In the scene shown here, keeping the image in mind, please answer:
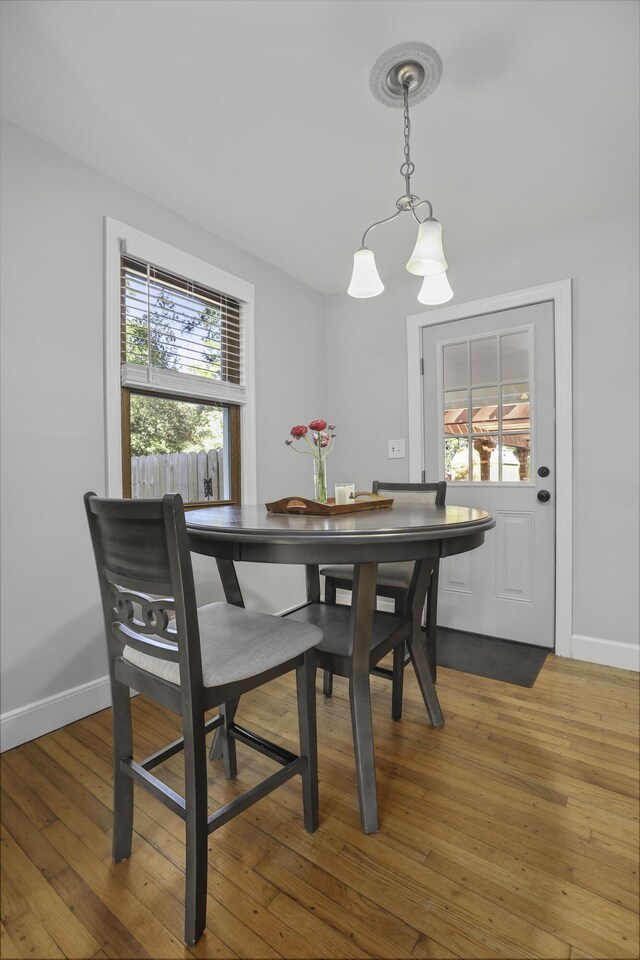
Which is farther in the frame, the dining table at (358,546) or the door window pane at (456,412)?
the door window pane at (456,412)

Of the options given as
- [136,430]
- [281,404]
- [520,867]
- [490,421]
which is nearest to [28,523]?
[136,430]

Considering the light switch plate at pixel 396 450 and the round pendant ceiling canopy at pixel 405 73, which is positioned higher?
the round pendant ceiling canopy at pixel 405 73

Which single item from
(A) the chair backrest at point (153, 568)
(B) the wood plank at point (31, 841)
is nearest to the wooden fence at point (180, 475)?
(A) the chair backrest at point (153, 568)

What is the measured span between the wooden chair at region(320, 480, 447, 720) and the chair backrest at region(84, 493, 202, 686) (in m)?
0.86

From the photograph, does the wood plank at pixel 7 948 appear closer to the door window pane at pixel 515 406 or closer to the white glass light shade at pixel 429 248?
→ the white glass light shade at pixel 429 248

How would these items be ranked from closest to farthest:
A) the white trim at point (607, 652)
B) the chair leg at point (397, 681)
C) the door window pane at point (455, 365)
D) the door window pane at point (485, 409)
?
1. the chair leg at point (397, 681)
2. the white trim at point (607, 652)
3. the door window pane at point (485, 409)
4. the door window pane at point (455, 365)

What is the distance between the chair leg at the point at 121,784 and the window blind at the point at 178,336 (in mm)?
1385

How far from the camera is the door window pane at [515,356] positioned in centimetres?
258

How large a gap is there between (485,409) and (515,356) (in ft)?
1.10

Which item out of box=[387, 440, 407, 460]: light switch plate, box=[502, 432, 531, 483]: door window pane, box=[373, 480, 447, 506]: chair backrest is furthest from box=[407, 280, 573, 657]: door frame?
box=[387, 440, 407, 460]: light switch plate

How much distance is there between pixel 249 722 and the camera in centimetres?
179

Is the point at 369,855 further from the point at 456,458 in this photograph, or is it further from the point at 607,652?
the point at 456,458

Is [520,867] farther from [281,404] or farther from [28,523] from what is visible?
[281,404]

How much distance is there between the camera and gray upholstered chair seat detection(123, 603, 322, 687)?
Answer: 1044 mm
